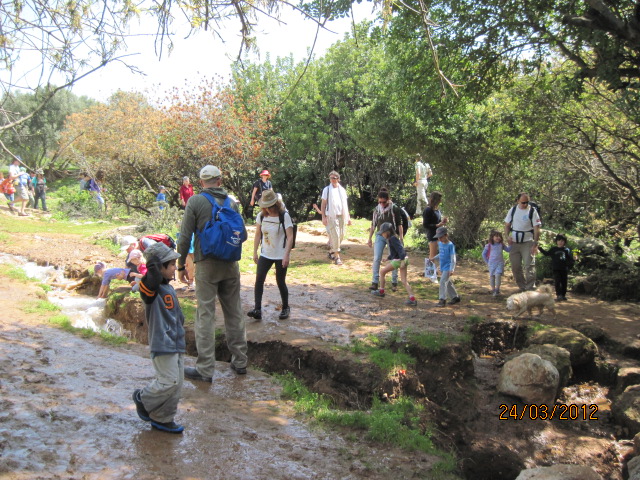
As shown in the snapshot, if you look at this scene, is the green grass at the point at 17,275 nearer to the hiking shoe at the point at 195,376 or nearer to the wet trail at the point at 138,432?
the wet trail at the point at 138,432

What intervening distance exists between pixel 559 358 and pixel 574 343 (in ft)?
1.59

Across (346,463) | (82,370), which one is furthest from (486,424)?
(82,370)

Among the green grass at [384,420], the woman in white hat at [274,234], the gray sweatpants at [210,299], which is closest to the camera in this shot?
the green grass at [384,420]

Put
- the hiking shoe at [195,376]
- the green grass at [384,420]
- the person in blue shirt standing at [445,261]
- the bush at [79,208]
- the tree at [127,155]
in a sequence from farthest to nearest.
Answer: the tree at [127,155]
the bush at [79,208]
the person in blue shirt standing at [445,261]
the hiking shoe at [195,376]
the green grass at [384,420]

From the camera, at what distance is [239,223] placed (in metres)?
5.29

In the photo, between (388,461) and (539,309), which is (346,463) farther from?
(539,309)

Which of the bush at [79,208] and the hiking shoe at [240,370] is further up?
the bush at [79,208]

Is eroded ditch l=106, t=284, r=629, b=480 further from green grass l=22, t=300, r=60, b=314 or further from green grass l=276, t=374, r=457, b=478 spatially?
green grass l=22, t=300, r=60, b=314

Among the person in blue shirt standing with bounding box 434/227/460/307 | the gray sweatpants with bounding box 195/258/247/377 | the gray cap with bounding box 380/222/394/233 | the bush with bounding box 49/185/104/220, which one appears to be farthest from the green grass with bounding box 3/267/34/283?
the bush with bounding box 49/185/104/220

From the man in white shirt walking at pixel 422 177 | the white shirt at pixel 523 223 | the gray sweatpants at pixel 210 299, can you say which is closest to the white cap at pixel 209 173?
the gray sweatpants at pixel 210 299

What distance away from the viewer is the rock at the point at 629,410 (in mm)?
6206

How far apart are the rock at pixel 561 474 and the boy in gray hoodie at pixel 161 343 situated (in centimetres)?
302

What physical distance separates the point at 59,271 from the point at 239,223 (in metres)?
7.28

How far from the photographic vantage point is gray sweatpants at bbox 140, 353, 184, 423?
408 centimetres
